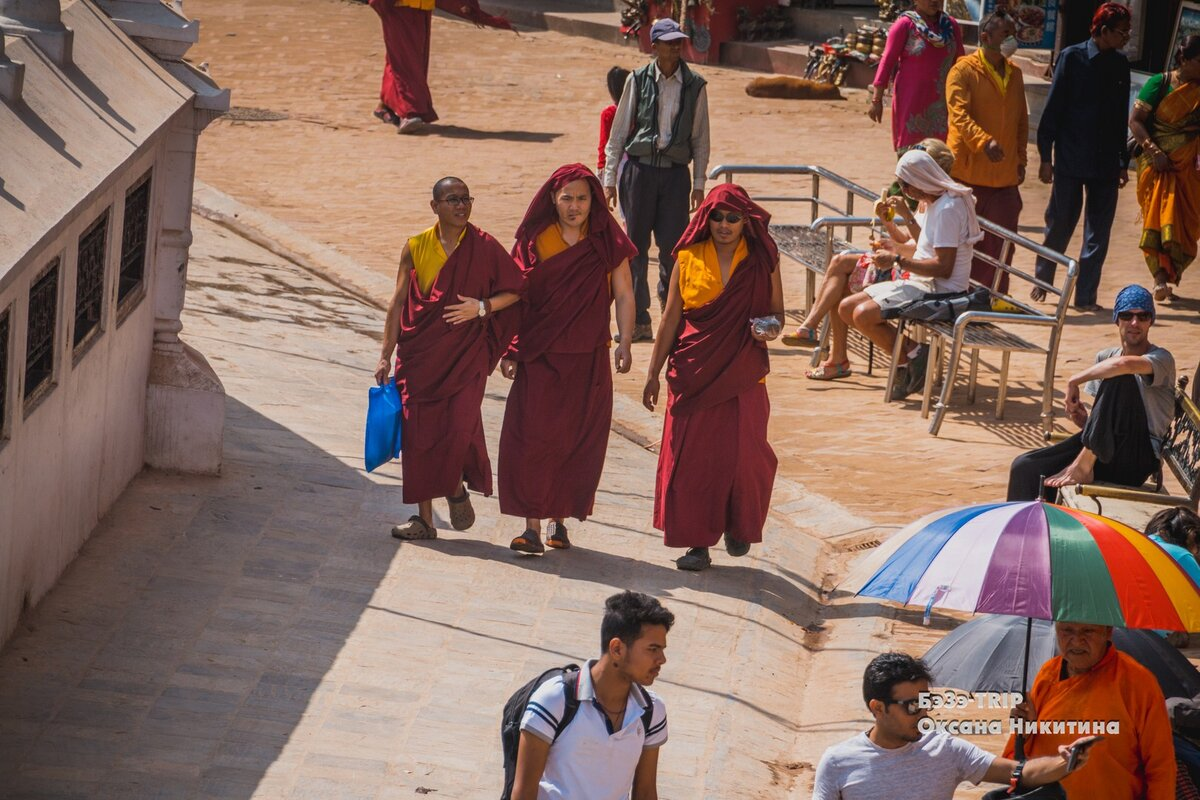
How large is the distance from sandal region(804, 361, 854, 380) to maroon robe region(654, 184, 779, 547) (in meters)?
3.19

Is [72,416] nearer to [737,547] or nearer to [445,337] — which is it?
[445,337]

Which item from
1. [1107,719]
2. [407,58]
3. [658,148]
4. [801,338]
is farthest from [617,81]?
[1107,719]

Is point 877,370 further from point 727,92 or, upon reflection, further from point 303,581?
point 727,92

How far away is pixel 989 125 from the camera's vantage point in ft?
39.0

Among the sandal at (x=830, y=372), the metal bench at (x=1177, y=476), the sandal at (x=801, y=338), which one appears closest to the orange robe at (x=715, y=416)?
the metal bench at (x=1177, y=476)

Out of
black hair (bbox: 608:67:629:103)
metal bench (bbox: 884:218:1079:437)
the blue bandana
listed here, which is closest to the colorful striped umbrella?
the blue bandana

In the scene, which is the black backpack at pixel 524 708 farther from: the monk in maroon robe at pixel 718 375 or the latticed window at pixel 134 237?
the latticed window at pixel 134 237

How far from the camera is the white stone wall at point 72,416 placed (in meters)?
6.39

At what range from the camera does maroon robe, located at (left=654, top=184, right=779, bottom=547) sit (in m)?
7.67

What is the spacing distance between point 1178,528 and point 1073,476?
142cm

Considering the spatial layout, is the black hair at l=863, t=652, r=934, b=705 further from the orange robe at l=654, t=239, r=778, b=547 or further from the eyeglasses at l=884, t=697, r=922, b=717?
the orange robe at l=654, t=239, r=778, b=547

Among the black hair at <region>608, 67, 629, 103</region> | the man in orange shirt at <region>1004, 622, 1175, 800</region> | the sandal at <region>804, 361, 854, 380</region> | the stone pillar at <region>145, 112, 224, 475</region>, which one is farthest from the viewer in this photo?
the black hair at <region>608, 67, 629, 103</region>

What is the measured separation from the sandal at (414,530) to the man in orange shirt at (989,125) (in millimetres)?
5116

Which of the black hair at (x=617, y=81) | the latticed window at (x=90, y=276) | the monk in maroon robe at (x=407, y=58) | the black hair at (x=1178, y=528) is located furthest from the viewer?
the monk in maroon robe at (x=407, y=58)
